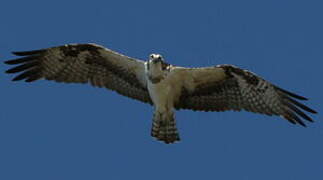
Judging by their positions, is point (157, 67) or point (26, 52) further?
point (26, 52)

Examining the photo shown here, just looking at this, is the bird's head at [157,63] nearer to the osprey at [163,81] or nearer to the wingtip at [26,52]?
the osprey at [163,81]

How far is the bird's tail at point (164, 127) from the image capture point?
1686 cm

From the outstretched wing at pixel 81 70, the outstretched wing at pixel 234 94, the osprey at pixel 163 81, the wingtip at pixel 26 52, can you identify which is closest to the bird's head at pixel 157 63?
the osprey at pixel 163 81

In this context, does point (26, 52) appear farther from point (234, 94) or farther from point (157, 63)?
point (234, 94)

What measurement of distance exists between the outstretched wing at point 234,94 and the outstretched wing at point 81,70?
858 millimetres

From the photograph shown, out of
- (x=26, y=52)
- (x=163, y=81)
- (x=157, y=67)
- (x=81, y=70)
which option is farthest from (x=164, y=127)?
(x=26, y=52)

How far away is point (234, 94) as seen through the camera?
16859mm

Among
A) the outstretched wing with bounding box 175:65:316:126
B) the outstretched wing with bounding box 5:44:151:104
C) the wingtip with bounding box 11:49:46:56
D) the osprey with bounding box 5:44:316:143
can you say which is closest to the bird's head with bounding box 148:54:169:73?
the osprey with bounding box 5:44:316:143

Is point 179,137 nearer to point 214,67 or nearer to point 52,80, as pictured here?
point 214,67

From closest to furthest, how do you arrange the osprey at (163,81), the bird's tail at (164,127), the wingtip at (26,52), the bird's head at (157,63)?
the bird's head at (157,63)
the osprey at (163,81)
the bird's tail at (164,127)
the wingtip at (26,52)

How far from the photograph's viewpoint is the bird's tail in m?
16.9

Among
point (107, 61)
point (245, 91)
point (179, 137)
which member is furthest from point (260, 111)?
point (107, 61)

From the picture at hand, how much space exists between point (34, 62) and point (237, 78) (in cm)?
364

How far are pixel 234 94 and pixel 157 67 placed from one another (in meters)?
1.55
